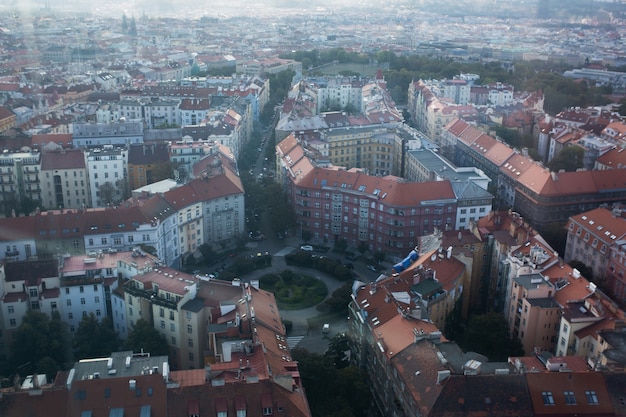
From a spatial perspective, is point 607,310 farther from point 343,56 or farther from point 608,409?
point 343,56

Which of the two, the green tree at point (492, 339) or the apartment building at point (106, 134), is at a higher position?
the apartment building at point (106, 134)

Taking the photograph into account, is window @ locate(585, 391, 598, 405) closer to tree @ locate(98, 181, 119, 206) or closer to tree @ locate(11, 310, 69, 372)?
tree @ locate(11, 310, 69, 372)

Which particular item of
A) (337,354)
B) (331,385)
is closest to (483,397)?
(331,385)

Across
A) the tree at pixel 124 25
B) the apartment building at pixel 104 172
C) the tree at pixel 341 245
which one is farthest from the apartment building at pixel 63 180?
the tree at pixel 124 25

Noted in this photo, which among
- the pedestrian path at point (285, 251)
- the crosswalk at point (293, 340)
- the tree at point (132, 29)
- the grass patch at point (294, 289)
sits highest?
the tree at point (132, 29)

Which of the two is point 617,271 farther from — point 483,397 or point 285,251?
point 285,251

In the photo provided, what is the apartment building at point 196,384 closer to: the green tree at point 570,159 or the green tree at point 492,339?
the green tree at point 492,339
